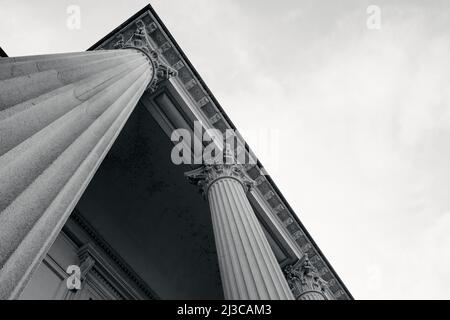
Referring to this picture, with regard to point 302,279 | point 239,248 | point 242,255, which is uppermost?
point 302,279

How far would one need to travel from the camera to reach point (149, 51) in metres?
12.9


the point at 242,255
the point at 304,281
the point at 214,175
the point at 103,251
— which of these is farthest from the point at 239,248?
the point at 103,251

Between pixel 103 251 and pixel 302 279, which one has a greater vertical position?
pixel 302 279

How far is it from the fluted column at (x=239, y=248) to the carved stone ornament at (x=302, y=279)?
19.0 feet

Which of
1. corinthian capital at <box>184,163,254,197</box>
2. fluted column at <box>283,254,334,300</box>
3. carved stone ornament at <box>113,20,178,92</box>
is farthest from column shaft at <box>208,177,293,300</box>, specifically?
fluted column at <box>283,254,334,300</box>

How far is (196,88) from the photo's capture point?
50.8 feet

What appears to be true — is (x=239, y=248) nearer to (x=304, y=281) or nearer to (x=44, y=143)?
(x=44, y=143)

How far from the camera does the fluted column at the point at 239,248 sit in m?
7.62

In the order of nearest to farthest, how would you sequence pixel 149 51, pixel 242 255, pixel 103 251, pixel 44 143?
1. pixel 44 143
2. pixel 242 255
3. pixel 149 51
4. pixel 103 251

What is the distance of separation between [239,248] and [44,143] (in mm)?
4919

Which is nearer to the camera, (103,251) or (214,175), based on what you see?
(214,175)

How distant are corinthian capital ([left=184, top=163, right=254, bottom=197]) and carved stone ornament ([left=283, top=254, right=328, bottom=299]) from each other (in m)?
5.09

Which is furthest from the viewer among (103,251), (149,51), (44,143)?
(103,251)
